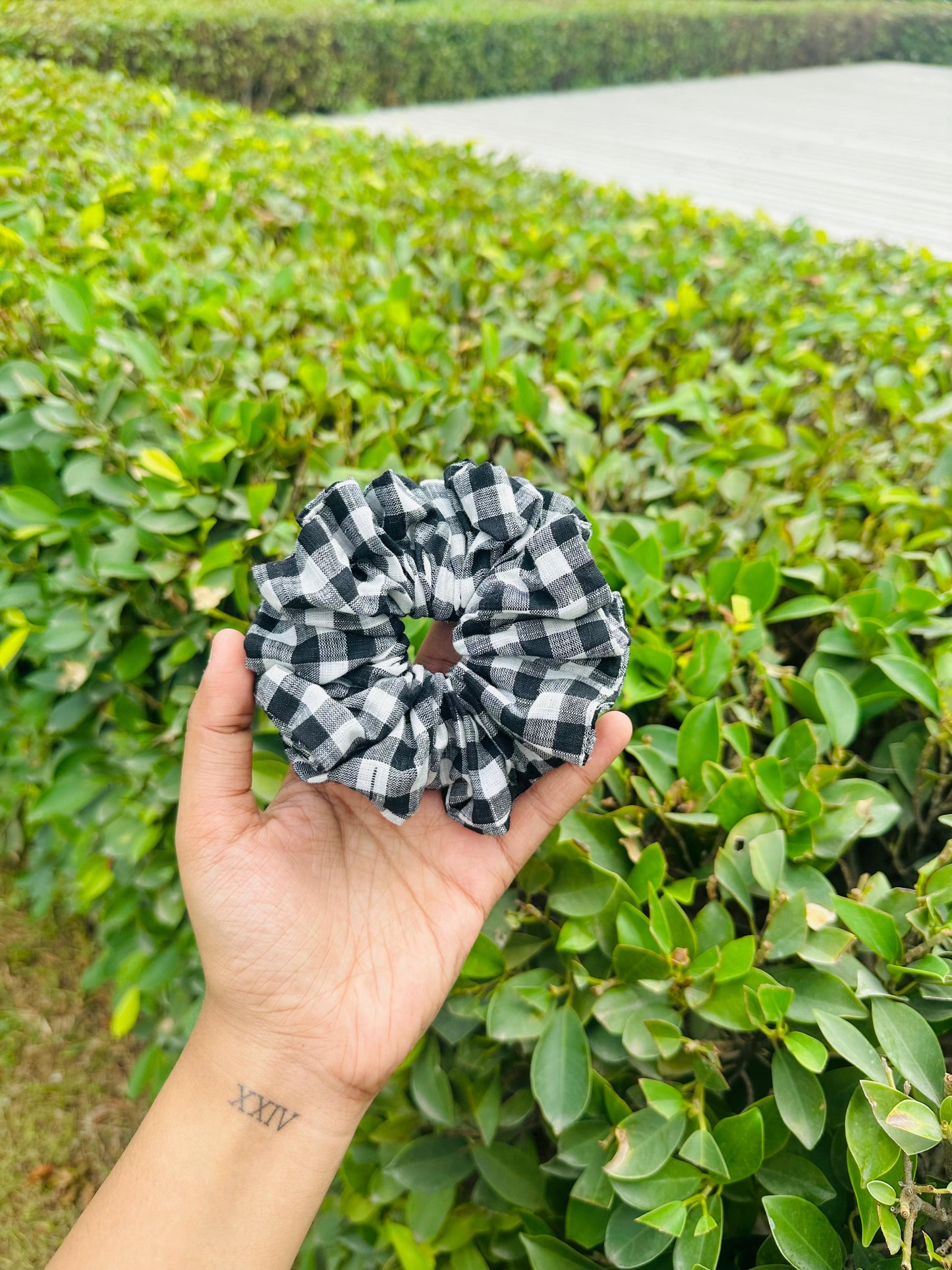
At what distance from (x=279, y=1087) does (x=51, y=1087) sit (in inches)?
63.3

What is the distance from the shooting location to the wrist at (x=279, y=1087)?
1085 millimetres

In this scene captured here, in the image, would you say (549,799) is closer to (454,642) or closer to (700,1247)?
(454,642)

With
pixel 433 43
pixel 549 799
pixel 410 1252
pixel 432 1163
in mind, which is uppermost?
pixel 433 43

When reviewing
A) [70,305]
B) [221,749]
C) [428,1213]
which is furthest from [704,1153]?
[70,305]

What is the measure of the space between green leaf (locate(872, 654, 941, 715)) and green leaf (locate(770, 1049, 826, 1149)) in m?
0.55

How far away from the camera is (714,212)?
136 inches

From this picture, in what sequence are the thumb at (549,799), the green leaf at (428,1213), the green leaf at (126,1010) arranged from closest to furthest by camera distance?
the thumb at (549,799) → the green leaf at (428,1213) → the green leaf at (126,1010)

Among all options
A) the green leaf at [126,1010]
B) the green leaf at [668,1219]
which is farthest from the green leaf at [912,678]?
the green leaf at [126,1010]

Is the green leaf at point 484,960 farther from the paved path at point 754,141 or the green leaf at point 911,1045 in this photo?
the paved path at point 754,141

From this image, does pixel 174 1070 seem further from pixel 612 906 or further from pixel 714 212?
pixel 714 212

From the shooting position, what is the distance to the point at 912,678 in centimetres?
122

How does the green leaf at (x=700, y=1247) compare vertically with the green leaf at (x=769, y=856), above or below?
below

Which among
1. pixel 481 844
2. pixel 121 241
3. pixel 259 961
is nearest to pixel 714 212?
pixel 121 241

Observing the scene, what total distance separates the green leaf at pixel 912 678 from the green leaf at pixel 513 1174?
0.89 m
